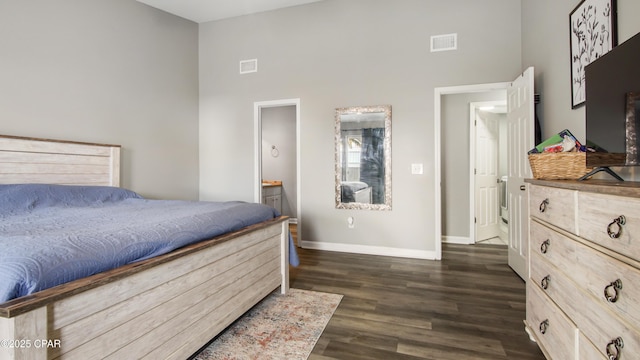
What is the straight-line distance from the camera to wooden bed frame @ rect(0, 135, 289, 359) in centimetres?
96

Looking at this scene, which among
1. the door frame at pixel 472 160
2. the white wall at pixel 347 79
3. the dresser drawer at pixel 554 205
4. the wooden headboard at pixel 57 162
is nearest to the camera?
the dresser drawer at pixel 554 205

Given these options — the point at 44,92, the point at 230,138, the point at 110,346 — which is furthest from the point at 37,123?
the point at 110,346

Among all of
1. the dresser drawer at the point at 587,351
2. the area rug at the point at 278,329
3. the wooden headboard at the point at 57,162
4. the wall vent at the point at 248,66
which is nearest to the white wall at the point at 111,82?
the wooden headboard at the point at 57,162

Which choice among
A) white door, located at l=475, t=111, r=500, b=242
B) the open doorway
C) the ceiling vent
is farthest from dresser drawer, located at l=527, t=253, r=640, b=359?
the open doorway

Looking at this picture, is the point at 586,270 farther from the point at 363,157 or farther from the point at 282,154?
the point at 282,154

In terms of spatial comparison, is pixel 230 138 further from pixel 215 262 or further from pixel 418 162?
pixel 215 262

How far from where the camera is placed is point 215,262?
177 cm

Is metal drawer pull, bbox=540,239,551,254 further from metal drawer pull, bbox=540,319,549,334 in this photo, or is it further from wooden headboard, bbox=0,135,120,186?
wooden headboard, bbox=0,135,120,186

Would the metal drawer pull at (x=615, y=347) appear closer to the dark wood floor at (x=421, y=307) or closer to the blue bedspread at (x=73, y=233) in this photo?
the dark wood floor at (x=421, y=307)

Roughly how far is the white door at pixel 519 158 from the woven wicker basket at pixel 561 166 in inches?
38.1

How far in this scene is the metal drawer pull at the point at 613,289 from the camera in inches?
39.2

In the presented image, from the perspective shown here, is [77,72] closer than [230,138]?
Yes

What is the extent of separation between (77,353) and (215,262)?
0.76 m

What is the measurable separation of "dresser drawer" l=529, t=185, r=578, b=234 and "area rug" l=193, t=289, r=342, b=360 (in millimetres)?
1502
